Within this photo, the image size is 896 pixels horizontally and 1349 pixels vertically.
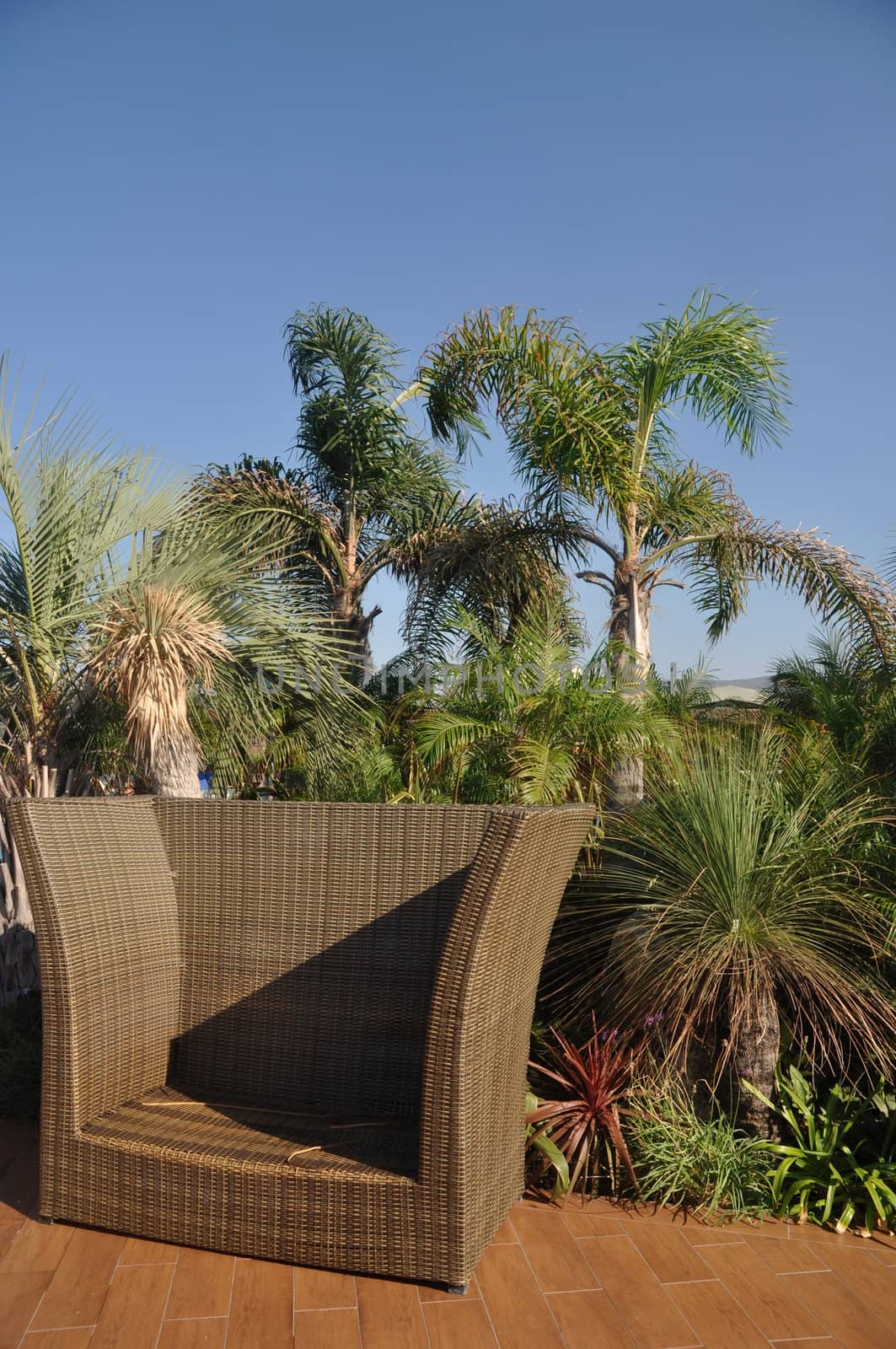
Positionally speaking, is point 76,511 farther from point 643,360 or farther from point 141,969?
point 643,360

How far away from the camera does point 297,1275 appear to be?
94.3 inches

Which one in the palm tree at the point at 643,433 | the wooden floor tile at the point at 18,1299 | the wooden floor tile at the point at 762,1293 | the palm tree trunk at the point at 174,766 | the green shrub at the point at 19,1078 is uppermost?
the palm tree at the point at 643,433

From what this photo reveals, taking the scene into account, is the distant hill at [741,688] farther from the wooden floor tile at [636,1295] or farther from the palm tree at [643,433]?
the wooden floor tile at [636,1295]

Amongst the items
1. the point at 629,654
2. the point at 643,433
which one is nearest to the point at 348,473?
the point at 643,433

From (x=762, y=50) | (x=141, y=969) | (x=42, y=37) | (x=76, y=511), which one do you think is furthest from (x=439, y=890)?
(x=762, y=50)

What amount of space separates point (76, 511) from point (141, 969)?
8.28ft

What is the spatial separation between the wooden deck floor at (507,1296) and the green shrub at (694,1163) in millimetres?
119

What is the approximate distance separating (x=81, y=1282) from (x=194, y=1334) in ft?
1.29

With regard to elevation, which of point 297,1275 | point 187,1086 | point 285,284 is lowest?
point 297,1275

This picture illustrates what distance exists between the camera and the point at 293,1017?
9.60ft

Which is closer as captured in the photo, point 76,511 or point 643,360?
point 76,511

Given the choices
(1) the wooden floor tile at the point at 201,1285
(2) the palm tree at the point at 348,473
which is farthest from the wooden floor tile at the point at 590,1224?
(2) the palm tree at the point at 348,473

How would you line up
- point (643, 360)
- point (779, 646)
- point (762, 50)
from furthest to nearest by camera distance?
point (779, 646) → point (762, 50) → point (643, 360)

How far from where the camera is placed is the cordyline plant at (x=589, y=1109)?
2.95m
